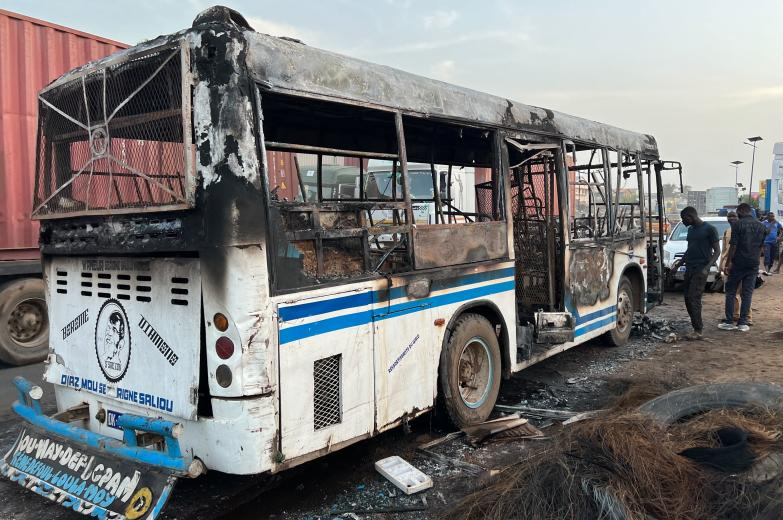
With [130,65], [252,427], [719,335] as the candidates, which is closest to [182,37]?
[130,65]

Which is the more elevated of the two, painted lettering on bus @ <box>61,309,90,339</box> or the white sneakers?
painted lettering on bus @ <box>61,309,90,339</box>

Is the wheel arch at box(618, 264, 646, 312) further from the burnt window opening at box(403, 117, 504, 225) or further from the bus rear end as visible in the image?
the bus rear end

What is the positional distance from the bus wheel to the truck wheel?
5.29 metres

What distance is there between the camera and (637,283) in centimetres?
831

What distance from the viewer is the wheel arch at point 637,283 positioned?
8125mm

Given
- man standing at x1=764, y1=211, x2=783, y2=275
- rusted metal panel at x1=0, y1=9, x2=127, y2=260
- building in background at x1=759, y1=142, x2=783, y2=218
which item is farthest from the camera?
building in background at x1=759, y1=142, x2=783, y2=218

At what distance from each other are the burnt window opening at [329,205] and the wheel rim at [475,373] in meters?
1.15

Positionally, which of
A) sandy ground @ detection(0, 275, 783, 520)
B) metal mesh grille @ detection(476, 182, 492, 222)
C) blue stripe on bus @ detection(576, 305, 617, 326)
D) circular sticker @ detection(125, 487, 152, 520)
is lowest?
sandy ground @ detection(0, 275, 783, 520)

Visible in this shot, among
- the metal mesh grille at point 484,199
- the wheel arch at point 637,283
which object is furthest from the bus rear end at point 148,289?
the wheel arch at point 637,283

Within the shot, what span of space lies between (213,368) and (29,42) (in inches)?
262

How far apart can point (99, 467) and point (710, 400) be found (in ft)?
13.0

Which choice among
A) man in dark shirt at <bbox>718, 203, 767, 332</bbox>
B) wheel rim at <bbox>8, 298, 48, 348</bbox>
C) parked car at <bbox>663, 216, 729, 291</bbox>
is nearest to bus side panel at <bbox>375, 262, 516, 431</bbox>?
wheel rim at <bbox>8, 298, 48, 348</bbox>

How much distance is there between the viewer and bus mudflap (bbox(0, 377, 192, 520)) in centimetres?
311

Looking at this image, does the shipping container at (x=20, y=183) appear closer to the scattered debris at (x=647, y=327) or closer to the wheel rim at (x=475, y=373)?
the wheel rim at (x=475, y=373)
